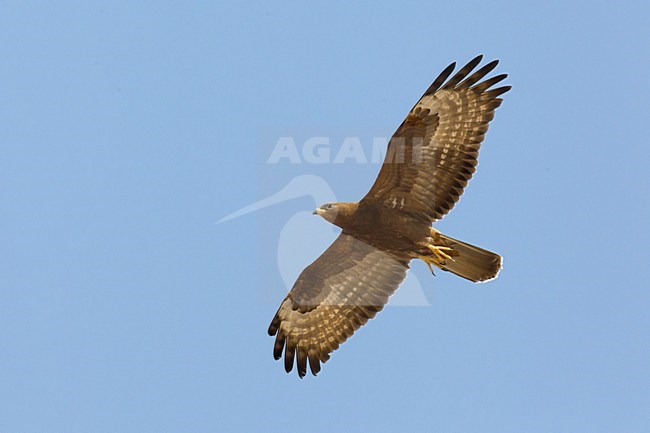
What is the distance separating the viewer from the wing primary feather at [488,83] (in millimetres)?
14695

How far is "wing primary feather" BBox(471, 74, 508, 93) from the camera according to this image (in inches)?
579

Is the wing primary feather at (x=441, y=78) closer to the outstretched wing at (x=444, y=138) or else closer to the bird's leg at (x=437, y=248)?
the outstretched wing at (x=444, y=138)

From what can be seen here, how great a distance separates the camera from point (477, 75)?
1470cm

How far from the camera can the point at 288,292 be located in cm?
1619

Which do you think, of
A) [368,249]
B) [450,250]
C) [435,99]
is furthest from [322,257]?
[435,99]

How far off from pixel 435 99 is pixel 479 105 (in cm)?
66

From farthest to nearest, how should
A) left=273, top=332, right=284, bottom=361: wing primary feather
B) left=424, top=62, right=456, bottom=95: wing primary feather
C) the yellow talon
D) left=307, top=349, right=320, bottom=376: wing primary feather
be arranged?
left=273, top=332, right=284, bottom=361: wing primary feather, left=307, top=349, right=320, bottom=376: wing primary feather, the yellow talon, left=424, top=62, right=456, bottom=95: wing primary feather

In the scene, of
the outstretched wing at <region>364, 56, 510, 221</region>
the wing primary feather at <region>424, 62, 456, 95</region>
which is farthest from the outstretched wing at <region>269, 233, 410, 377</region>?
the wing primary feather at <region>424, 62, 456, 95</region>

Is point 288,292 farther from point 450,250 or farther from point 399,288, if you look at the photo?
point 450,250

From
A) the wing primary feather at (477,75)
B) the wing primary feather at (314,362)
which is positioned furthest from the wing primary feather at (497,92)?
the wing primary feather at (314,362)

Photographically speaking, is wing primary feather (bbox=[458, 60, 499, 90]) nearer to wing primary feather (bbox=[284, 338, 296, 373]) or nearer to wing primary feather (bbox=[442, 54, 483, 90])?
wing primary feather (bbox=[442, 54, 483, 90])

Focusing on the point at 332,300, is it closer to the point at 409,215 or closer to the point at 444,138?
the point at 409,215

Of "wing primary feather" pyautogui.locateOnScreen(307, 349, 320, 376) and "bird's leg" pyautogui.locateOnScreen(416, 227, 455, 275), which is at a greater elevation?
"bird's leg" pyautogui.locateOnScreen(416, 227, 455, 275)

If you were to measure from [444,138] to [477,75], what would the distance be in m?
1.03
